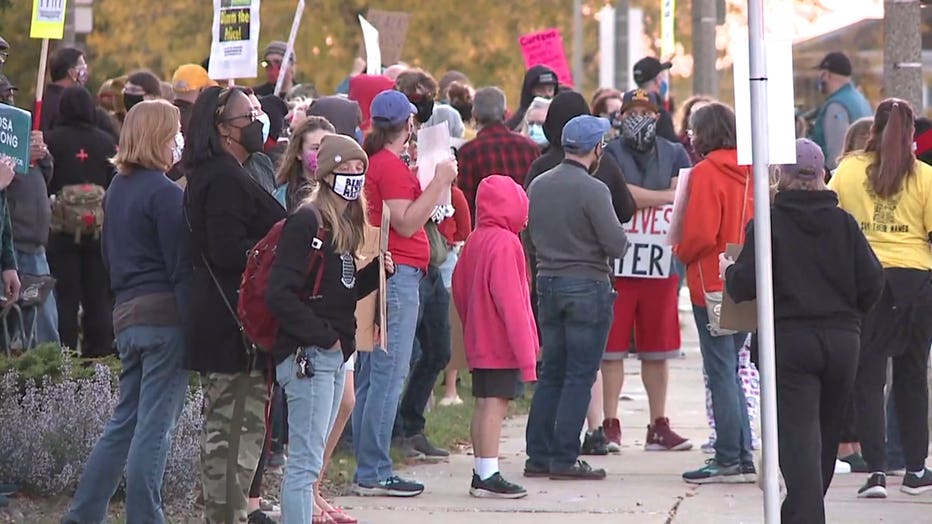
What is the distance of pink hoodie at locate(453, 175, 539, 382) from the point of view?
375 inches

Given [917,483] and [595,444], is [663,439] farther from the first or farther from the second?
[917,483]

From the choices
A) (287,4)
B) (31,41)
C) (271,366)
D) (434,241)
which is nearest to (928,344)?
(434,241)

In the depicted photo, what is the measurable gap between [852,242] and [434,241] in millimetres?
3145

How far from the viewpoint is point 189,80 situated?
10234 millimetres

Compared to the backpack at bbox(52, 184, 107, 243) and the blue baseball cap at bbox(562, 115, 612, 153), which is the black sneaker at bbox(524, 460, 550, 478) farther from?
the backpack at bbox(52, 184, 107, 243)

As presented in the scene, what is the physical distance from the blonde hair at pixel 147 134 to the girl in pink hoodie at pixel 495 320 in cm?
241

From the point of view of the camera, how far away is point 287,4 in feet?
93.9

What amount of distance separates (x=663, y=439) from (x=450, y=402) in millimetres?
2114

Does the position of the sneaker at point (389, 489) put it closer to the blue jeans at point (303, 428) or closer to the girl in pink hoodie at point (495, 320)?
the girl in pink hoodie at point (495, 320)

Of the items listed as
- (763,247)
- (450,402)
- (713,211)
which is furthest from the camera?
(450,402)

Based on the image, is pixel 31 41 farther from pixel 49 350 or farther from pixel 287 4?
pixel 287 4

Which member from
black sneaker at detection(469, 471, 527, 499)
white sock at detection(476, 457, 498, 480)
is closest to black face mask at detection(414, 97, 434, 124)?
white sock at detection(476, 457, 498, 480)

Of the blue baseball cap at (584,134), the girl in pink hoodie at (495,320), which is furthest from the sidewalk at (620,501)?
the blue baseball cap at (584,134)

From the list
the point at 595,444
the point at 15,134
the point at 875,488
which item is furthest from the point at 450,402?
the point at 15,134
